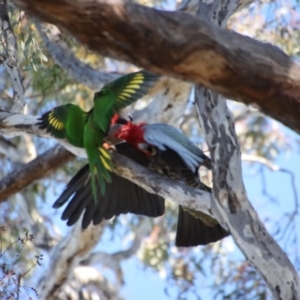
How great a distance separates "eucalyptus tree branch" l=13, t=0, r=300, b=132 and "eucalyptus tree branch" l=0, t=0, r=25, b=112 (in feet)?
4.68

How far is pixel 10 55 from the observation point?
3.83m

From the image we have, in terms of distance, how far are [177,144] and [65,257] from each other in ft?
8.27

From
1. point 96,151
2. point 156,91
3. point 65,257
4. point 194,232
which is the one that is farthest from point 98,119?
point 65,257

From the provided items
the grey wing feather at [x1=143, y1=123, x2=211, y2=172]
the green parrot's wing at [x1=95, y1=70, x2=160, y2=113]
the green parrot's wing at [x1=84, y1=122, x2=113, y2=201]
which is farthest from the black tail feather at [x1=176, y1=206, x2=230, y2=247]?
the green parrot's wing at [x1=95, y1=70, x2=160, y2=113]

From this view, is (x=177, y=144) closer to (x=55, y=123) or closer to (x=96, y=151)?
(x=96, y=151)

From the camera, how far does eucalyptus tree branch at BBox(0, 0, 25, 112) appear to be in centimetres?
373

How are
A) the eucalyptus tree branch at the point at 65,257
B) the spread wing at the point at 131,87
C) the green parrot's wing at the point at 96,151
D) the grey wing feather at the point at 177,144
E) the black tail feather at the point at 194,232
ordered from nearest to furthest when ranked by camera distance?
the spread wing at the point at 131,87 → the green parrot's wing at the point at 96,151 → the grey wing feather at the point at 177,144 → the black tail feather at the point at 194,232 → the eucalyptus tree branch at the point at 65,257

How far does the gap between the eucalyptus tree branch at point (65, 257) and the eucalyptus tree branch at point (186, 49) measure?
3.56 metres

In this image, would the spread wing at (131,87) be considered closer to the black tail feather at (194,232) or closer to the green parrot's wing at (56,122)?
the green parrot's wing at (56,122)

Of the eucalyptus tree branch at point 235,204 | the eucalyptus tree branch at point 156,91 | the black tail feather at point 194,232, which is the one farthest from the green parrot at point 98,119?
the eucalyptus tree branch at point 156,91

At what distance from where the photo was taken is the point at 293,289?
3.03m

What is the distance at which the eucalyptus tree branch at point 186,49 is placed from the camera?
2193 mm

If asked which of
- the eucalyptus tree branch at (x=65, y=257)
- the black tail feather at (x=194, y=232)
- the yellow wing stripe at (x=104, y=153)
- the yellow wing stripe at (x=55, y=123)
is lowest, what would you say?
the eucalyptus tree branch at (x=65, y=257)

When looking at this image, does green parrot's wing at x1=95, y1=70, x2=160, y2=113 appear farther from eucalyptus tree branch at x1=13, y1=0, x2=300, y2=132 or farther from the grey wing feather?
eucalyptus tree branch at x1=13, y1=0, x2=300, y2=132
